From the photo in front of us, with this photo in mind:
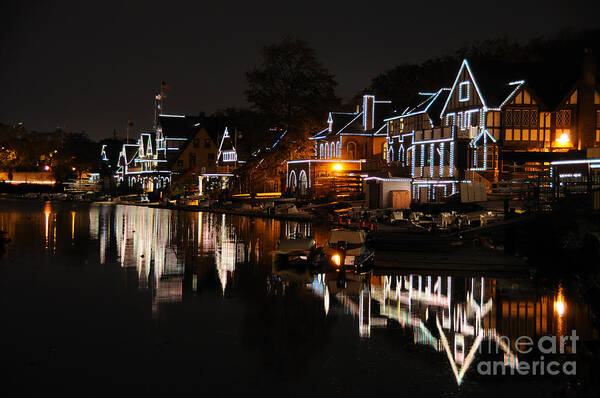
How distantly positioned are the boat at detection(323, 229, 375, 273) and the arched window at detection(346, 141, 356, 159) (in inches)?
2028

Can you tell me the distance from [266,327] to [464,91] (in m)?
47.8

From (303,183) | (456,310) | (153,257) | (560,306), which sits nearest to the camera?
(456,310)

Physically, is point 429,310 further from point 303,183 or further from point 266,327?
point 303,183

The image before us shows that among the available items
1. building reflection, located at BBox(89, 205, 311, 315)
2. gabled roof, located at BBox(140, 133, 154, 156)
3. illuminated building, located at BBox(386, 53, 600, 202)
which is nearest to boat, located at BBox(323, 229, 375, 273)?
building reflection, located at BBox(89, 205, 311, 315)

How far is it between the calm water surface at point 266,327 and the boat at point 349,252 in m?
1.26

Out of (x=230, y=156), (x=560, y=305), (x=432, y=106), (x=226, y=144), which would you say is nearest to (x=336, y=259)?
(x=560, y=305)

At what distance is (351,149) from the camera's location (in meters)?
82.8

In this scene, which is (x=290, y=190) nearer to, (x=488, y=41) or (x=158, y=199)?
(x=158, y=199)

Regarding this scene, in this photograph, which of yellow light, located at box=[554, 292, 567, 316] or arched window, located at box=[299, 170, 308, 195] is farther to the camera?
arched window, located at box=[299, 170, 308, 195]

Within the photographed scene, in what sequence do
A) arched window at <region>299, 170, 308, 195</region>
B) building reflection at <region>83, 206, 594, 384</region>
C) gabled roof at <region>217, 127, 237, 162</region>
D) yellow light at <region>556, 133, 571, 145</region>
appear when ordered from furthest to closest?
gabled roof at <region>217, 127, 237, 162</region> → arched window at <region>299, 170, 308, 195</region> → yellow light at <region>556, 133, 571, 145</region> → building reflection at <region>83, 206, 594, 384</region>

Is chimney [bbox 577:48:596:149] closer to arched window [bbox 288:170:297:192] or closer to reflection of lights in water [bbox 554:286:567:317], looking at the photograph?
arched window [bbox 288:170:297:192]

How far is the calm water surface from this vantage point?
14648 millimetres

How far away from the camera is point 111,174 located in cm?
17262

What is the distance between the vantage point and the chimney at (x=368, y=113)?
8262 centimetres
